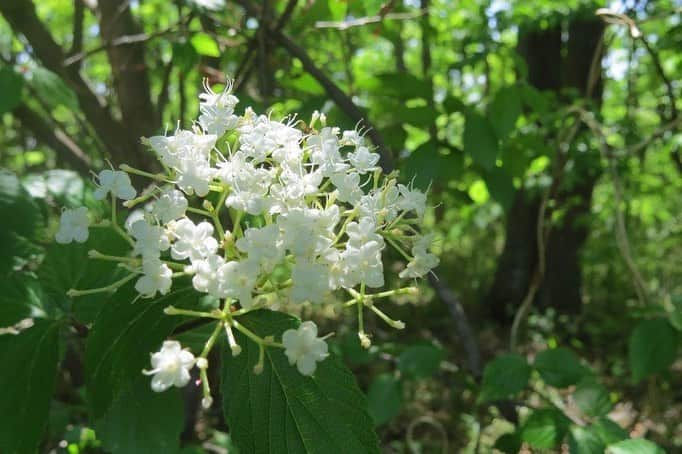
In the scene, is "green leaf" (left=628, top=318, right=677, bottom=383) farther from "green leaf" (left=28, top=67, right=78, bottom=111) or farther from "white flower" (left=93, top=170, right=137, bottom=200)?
"green leaf" (left=28, top=67, right=78, bottom=111)

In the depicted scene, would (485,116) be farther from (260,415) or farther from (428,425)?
(428,425)

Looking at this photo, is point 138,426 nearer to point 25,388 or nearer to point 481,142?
point 25,388

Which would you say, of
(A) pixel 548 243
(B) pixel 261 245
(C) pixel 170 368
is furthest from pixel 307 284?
(A) pixel 548 243

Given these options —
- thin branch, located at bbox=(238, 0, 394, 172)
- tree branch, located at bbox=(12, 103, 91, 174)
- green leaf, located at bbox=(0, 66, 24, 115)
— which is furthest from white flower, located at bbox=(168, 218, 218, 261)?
tree branch, located at bbox=(12, 103, 91, 174)

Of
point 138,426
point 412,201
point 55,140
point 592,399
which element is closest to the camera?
point 412,201

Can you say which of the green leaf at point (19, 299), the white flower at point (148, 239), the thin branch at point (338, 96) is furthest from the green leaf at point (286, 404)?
the thin branch at point (338, 96)

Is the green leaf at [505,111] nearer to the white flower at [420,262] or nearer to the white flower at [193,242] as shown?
the white flower at [420,262]
